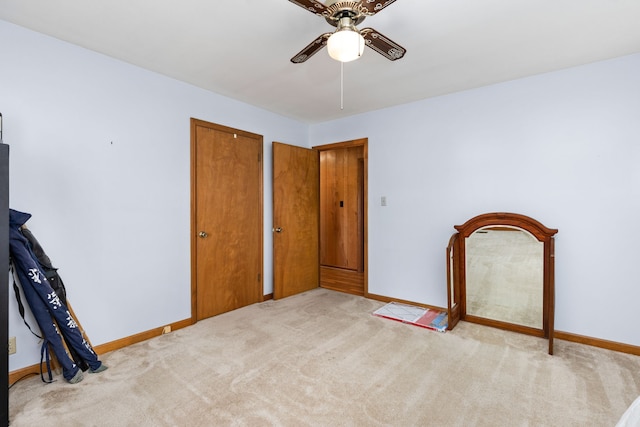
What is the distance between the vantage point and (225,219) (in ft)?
11.3

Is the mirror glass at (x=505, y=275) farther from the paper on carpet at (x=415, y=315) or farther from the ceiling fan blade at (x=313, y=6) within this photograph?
the ceiling fan blade at (x=313, y=6)

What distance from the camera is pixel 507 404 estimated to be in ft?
6.18

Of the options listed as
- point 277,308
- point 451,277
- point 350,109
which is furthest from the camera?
point 350,109

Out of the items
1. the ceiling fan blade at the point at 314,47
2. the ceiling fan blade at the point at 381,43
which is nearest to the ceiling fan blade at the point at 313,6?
the ceiling fan blade at the point at 314,47

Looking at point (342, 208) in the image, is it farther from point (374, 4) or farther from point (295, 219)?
point (374, 4)

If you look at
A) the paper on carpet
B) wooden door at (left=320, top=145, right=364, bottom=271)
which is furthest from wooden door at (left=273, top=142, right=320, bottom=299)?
the paper on carpet

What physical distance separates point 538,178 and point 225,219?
3.17 metres

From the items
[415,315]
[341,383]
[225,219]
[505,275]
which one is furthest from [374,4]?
[415,315]

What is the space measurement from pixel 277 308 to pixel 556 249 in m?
2.88

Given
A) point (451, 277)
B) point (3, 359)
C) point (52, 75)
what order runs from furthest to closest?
1. point (451, 277)
2. point (52, 75)
3. point (3, 359)

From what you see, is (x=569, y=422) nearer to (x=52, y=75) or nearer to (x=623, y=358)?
(x=623, y=358)

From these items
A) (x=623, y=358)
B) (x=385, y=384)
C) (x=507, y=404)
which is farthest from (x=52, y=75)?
(x=623, y=358)

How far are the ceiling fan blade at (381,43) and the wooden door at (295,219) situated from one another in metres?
2.21

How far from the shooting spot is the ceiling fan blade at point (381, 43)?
5.63ft
